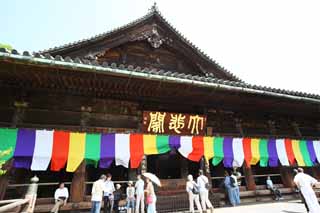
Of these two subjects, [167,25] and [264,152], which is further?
[167,25]

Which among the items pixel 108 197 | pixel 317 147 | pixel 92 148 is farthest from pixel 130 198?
pixel 317 147

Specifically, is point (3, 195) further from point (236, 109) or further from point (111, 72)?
point (236, 109)

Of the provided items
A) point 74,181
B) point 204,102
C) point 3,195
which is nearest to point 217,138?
point 204,102

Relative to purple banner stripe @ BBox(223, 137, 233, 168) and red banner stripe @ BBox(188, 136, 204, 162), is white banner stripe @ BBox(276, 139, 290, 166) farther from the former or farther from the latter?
red banner stripe @ BBox(188, 136, 204, 162)

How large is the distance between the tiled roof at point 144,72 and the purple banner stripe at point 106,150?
7.32 ft

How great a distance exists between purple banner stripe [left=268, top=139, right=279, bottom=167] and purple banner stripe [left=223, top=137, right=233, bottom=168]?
1.91m

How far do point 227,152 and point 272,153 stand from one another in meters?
2.21

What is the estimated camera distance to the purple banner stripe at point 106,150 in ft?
21.7

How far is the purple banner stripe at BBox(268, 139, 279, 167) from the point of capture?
8.86 m

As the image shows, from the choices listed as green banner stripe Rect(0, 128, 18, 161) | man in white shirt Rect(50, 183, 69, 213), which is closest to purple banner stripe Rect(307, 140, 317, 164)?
man in white shirt Rect(50, 183, 69, 213)

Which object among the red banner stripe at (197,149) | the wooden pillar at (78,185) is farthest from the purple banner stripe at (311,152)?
the wooden pillar at (78,185)

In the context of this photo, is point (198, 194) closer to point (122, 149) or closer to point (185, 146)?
point (185, 146)

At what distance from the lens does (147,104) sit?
26.0 ft

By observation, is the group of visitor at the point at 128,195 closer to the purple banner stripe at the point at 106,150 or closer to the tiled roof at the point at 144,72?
the purple banner stripe at the point at 106,150
